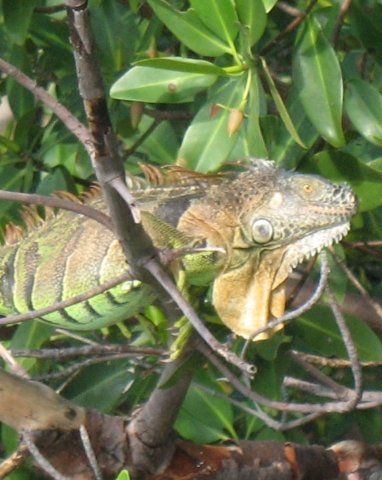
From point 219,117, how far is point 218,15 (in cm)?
18

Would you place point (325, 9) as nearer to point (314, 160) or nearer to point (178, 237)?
point (314, 160)

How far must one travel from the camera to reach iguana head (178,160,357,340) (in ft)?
4.47

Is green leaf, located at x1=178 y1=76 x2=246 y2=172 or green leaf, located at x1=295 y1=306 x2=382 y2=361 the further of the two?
green leaf, located at x1=295 y1=306 x2=382 y2=361

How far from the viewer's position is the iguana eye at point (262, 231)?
1429 millimetres

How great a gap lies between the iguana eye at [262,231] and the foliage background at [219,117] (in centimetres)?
14

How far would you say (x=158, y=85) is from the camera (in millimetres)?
1295

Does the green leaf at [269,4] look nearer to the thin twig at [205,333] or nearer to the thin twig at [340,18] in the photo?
the thin twig at [340,18]

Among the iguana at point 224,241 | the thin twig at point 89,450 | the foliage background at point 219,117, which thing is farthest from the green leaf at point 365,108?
the thin twig at point 89,450

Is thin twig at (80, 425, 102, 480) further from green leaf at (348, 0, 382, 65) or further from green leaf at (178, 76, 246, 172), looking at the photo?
green leaf at (348, 0, 382, 65)

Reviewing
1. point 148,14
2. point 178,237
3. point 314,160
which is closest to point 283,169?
point 314,160

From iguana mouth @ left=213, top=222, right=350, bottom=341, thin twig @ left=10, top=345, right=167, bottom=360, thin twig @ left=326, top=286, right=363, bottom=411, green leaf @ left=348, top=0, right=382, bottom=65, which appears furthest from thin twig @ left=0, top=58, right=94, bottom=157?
green leaf @ left=348, top=0, right=382, bottom=65

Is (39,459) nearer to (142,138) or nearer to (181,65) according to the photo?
(181,65)

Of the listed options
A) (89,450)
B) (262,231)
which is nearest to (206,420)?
(262,231)

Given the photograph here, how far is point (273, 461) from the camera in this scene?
4.42ft
